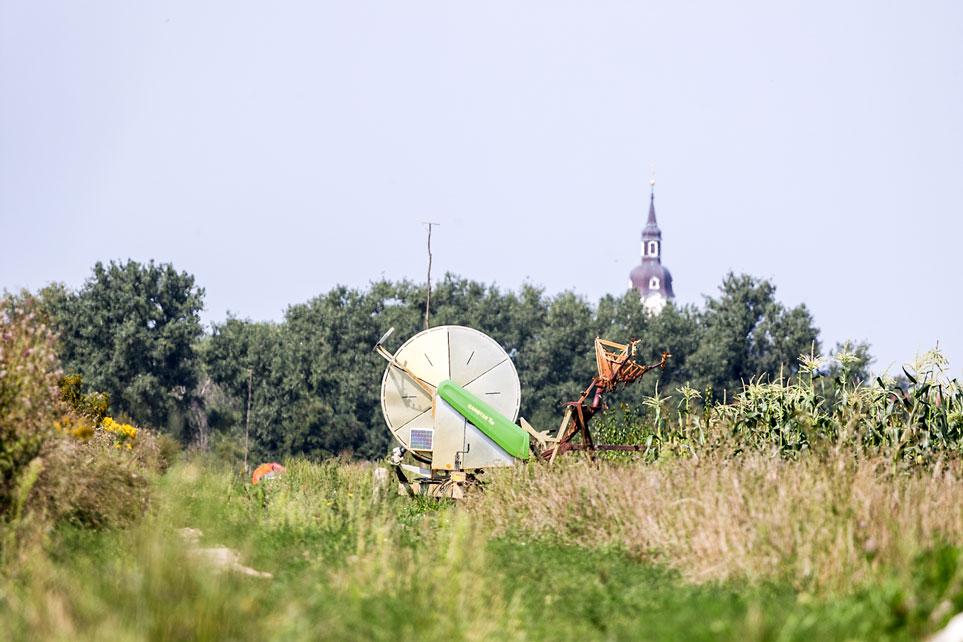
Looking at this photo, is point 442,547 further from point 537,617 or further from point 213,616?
point 213,616

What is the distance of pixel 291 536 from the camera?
1299 cm

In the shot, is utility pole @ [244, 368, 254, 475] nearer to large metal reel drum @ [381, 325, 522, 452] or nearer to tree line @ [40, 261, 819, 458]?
tree line @ [40, 261, 819, 458]

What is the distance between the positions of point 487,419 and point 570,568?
11.7 metres

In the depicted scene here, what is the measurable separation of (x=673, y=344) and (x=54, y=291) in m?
35.0

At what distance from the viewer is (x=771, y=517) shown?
10.1 metres

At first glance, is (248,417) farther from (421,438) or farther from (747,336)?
(421,438)

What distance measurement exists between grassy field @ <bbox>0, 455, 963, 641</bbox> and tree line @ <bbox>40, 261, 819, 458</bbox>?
155 feet

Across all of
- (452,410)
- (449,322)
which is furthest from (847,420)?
(449,322)

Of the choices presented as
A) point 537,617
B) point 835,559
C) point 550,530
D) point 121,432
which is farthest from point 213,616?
point 121,432

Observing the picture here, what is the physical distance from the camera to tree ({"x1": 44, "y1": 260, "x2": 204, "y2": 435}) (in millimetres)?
61812

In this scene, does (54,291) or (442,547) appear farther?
(54,291)

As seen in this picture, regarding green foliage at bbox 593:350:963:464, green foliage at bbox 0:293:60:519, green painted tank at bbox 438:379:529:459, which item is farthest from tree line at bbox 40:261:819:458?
green foliage at bbox 0:293:60:519

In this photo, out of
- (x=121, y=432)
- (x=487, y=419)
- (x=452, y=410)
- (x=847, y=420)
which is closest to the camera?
(x=847, y=420)

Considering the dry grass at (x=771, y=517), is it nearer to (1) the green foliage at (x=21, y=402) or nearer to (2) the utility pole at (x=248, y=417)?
(1) the green foliage at (x=21, y=402)
